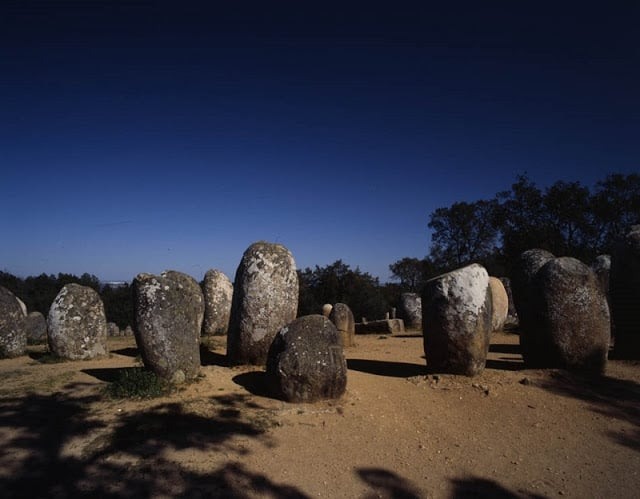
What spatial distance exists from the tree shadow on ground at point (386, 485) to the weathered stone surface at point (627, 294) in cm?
757

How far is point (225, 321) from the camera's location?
15258 millimetres

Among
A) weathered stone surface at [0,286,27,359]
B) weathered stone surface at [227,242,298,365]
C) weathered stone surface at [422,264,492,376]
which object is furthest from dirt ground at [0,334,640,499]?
weathered stone surface at [0,286,27,359]

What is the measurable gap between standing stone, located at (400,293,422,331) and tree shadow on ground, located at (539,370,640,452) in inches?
438

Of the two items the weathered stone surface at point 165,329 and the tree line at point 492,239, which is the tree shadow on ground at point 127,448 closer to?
the weathered stone surface at point 165,329

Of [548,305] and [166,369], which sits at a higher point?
[548,305]

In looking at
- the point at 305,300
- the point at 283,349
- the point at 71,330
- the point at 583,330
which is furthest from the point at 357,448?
the point at 305,300

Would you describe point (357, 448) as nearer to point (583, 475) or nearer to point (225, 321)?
point (583, 475)

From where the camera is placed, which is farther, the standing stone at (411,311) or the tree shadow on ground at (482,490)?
the standing stone at (411,311)

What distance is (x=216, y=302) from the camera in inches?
603

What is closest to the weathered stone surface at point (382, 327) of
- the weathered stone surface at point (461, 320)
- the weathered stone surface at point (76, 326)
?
the weathered stone surface at point (461, 320)

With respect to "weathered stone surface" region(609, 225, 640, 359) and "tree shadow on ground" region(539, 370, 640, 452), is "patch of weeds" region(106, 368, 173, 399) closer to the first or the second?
"tree shadow on ground" region(539, 370, 640, 452)

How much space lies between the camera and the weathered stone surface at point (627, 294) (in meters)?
8.60

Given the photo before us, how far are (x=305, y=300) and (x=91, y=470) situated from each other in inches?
935

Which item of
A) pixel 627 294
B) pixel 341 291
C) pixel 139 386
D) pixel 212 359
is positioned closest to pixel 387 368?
pixel 212 359
